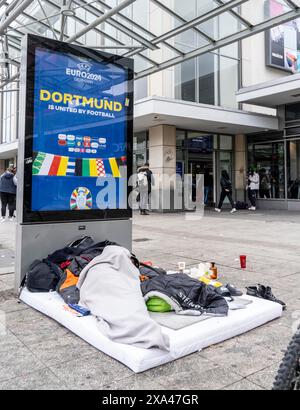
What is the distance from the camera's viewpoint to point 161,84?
1584 centimetres

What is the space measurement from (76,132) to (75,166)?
0.43 meters

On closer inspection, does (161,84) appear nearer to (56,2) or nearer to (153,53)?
(153,53)

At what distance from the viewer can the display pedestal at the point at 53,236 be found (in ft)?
14.9

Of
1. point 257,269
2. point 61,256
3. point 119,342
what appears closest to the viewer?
point 119,342

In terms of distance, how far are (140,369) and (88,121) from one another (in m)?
3.30

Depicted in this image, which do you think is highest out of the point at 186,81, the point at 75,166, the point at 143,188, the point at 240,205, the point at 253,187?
the point at 186,81

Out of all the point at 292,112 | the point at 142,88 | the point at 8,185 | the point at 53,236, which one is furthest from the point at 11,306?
the point at 292,112

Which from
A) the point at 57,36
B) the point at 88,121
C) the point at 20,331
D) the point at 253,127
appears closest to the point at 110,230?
the point at 88,121

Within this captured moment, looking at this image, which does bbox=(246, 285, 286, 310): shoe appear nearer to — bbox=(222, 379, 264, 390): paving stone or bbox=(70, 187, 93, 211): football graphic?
bbox=(222, 379, 264, 390): paving stone

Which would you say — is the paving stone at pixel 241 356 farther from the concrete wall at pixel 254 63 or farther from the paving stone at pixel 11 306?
the concrete wall at pixel 254 63

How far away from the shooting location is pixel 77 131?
4.89 metres

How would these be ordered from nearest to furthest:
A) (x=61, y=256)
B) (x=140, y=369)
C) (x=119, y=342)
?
(x=140, y=369) → (x=119, y=342) → (x=61, y=256)

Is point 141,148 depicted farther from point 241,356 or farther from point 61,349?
point 241,356

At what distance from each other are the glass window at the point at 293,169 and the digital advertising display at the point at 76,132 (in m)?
13.3
